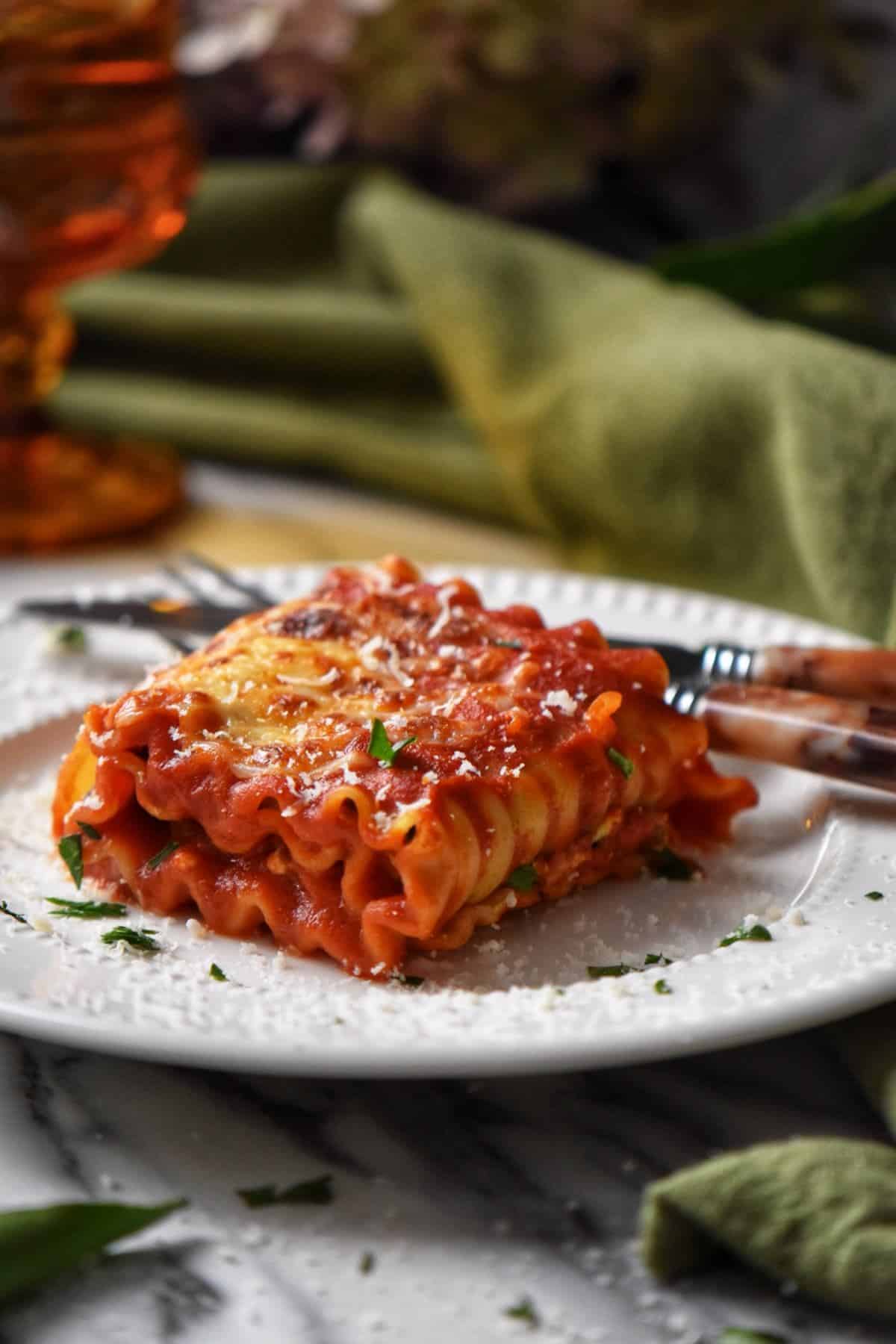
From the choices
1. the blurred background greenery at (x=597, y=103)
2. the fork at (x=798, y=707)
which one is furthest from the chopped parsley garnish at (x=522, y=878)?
the blurred background greenery at (x=597, y=103)

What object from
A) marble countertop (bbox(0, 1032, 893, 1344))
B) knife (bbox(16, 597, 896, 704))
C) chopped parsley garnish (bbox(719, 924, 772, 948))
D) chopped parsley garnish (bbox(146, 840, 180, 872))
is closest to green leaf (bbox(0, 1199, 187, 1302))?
marble countertop (bbox(0, 1032, 893, 1344))

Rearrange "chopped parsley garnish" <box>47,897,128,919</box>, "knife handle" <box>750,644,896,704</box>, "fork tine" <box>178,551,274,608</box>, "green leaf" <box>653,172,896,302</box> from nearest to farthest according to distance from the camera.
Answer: "chopped parsley garnish" <box>47,897,128,919</box>, "knife handle" <box>750,644,896,704</box>, "fork tine" <box>178,551,274,608</box>, "green leaf" <box>653,172,896,302</box>

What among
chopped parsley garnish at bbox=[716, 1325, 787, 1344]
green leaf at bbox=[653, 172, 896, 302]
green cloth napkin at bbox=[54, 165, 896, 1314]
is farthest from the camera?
green leaf at bbox=[653, 172, 896, 302]

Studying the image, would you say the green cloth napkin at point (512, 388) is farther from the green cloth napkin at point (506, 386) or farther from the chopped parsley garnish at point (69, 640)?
the chopped parsley garnish at point (69, 640)

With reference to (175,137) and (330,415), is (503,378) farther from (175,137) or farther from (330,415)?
(175,137)

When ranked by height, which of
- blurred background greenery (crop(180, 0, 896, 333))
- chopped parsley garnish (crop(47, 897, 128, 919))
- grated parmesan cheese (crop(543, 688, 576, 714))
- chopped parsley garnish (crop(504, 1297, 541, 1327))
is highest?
blurred background greenery (crop(180, 0, 896, 333))

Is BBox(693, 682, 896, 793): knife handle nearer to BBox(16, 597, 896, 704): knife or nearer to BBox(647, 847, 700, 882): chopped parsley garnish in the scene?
BBox(16, 597, 896, 704): knife
